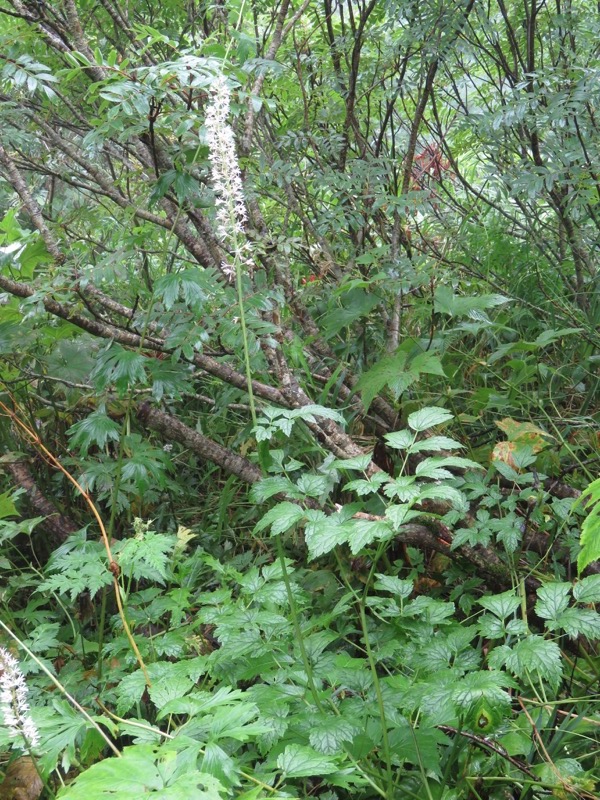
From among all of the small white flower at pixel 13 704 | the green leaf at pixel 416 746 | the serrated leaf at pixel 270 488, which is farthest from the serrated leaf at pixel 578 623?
the small white flower at pixel 13 704

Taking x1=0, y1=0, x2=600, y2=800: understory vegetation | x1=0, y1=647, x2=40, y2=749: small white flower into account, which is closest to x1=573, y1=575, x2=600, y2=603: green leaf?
x1=0, y1=0, x2=600, y2=800: understory vegetation

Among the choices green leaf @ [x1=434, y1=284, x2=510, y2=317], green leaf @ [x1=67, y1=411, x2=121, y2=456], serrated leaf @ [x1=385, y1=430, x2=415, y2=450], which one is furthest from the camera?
green leaf @ [x1=434, y1=284, x2=510, y2=317]

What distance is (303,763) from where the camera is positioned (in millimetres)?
1124

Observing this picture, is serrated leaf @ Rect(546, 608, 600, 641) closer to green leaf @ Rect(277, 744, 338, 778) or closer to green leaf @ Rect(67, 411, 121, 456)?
green leaf @ Rect(277, 744, 338, 778)

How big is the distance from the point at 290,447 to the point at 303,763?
1.24 metres

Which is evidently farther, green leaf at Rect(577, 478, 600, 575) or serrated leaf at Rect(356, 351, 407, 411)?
serrated leaf at Rect(356, 351, 407, 411)

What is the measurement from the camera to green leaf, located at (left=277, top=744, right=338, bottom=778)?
110 centimetres

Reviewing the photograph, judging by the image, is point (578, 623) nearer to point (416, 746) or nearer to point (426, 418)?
point (416, 746)

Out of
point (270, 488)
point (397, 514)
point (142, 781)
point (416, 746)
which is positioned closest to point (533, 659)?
point (416, 746)

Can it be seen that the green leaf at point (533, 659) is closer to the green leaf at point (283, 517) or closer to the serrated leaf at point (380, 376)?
the green leaf at point (283, 517)

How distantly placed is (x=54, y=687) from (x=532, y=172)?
202 cm

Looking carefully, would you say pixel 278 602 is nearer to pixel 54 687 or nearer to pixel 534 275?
pixel 54 687

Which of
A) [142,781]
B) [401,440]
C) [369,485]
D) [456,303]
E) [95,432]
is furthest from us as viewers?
[456,303]

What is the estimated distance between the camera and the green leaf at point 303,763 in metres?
1.10
